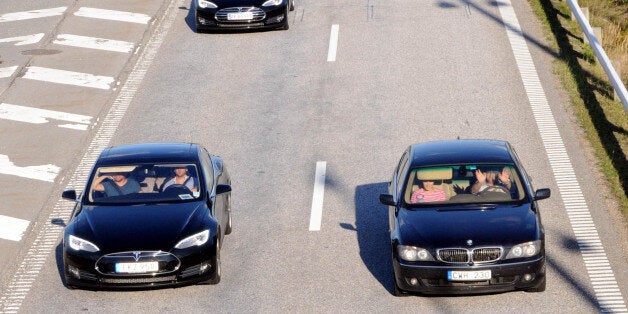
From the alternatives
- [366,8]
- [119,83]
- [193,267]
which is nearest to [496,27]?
[366,8]

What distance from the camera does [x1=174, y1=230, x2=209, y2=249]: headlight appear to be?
13112 millimetres

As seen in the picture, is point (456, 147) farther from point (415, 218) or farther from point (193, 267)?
point (193, 267)

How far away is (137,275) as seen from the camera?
12953 mm

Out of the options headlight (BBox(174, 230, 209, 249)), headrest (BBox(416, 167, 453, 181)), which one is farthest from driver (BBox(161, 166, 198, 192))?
headrest (BBox(416, 167, 453, 181))

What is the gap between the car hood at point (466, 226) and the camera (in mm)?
12531

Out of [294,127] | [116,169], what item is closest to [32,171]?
[116,169]

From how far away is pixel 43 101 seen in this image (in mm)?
21531

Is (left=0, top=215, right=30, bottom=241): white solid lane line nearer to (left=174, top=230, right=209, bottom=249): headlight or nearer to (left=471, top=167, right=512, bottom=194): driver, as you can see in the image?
(left=174, top=230, right=209, bottom=249): headlight

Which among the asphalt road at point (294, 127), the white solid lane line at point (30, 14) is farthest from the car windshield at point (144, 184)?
the white solid lane line at point (30, 14)

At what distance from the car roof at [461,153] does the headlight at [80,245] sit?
3.91 metres

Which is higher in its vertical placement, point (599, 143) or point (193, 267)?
point (193, 267)

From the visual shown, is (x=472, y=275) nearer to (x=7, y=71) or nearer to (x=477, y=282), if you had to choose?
(x=477, y=282)

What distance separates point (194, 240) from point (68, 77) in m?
10.5

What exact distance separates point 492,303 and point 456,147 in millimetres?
2483
